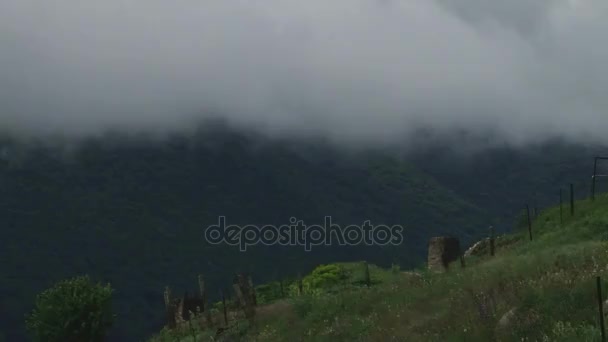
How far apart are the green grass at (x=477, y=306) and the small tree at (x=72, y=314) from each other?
33.7m

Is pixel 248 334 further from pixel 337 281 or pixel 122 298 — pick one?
pixel 122 298

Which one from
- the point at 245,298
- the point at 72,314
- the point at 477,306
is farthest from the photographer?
the point at 72,314

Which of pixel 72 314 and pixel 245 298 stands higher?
pixel 245 298

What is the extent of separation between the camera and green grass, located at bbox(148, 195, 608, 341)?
40.2 ft

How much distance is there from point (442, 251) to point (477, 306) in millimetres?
22661

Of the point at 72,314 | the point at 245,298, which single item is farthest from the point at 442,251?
the point at 72,314

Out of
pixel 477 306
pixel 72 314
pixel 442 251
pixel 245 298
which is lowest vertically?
pixel 72 314

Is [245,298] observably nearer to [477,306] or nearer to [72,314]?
[477,306]

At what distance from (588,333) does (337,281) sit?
32.1 m

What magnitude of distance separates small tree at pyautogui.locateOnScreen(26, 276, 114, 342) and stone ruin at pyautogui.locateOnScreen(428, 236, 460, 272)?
30078mm

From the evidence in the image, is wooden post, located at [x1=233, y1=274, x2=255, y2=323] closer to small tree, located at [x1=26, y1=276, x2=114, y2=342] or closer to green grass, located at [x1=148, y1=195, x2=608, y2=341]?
green grass, located at [x1=148, y1=195, x2=608, y2=341]

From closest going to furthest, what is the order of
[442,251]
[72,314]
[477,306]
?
[477,306], [442,251], [72,314]

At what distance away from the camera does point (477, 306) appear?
→ 14367 mm

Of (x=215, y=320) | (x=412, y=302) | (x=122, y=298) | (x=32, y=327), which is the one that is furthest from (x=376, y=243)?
(x=412, y=302)
